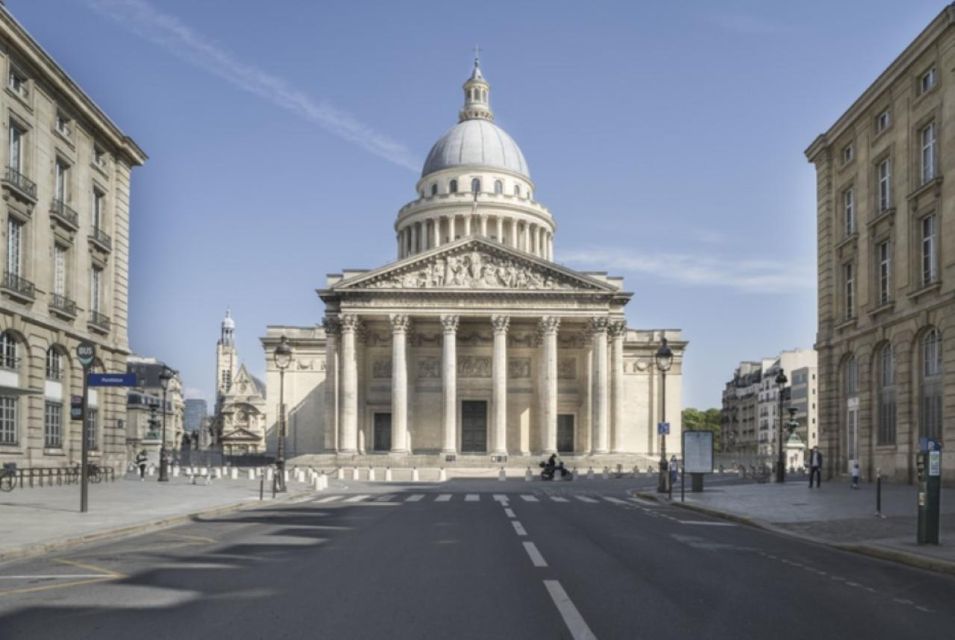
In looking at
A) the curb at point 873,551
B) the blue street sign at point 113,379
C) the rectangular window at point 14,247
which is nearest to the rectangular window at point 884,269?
the curb at point 873,551

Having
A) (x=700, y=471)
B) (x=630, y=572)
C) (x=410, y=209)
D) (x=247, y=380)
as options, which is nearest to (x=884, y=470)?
(x=700, y=471)

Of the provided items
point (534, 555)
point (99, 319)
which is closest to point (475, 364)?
point (99, 319)

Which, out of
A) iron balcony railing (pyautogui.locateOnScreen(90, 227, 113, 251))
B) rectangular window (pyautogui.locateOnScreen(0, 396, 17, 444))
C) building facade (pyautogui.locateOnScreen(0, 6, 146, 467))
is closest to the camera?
rectangular window (pyautogui.locateOnScreen(0, 396, 17, 444))

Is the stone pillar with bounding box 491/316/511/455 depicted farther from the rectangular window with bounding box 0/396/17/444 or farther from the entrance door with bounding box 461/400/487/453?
the rectangular window with bounding box 0/396/17/444

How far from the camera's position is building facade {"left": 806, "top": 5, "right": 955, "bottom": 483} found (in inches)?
1543

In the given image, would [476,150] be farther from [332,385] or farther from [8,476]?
[8,476]

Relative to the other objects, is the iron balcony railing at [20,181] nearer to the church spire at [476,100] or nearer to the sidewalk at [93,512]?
the sidewalk at [93,512]

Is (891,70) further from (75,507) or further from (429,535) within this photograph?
(75,507)

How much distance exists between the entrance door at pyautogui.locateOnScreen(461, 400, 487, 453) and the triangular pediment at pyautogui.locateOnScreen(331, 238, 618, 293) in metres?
12.9

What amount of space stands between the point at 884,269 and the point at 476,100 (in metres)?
88.0

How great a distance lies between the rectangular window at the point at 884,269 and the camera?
45.3m

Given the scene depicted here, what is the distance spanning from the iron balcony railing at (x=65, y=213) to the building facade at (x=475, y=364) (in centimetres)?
3619

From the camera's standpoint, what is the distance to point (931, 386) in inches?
1591

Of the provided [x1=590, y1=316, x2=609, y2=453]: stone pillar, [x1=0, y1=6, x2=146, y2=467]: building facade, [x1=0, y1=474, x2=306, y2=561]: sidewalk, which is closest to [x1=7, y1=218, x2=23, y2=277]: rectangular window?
[x1=0, y1=6, x2=146, y2=467]: building facade
